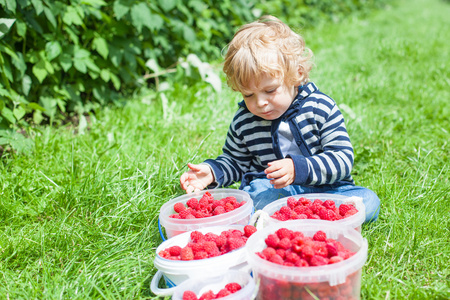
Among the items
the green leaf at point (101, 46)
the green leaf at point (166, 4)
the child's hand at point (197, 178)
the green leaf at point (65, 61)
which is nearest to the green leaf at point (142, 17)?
the green leaf at point (166, 4)

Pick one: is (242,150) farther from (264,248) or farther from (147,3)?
(147,3)

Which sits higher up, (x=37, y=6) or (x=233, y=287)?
(x=37, y=6)

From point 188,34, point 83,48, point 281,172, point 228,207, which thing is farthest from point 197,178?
point 188,34

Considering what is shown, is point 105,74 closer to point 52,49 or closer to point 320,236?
point 52,49

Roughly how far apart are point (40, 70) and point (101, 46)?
524mm

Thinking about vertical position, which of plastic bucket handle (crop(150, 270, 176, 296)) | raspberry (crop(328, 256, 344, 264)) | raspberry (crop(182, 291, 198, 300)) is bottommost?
plastic bucket handle (crop(150, 270, 176, 296))

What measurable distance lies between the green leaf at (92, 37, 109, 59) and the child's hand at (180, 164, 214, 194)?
5.03ft

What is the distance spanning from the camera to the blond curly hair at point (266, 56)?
189 cm

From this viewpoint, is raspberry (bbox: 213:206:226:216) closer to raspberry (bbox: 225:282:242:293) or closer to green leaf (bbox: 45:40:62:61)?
raspberry (bbox: 225:282:242:293)

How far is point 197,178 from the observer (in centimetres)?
214

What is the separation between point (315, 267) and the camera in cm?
125

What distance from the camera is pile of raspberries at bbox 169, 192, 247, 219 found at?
177 centimetres

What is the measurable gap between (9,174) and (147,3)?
1.87m

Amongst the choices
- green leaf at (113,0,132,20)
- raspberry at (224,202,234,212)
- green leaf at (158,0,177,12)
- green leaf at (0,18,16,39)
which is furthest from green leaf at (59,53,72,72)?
raspberry at (224,202,234,212)
